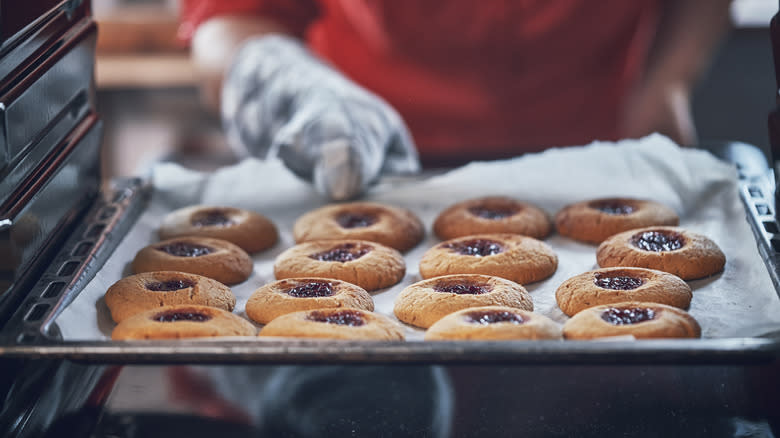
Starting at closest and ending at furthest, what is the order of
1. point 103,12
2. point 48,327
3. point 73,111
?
point 48,327, point 73,111, point 103,12

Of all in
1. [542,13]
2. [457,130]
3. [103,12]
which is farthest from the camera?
[103,12]

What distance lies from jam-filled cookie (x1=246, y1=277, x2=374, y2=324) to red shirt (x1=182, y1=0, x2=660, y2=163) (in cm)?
98

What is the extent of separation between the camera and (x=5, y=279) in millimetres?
1052

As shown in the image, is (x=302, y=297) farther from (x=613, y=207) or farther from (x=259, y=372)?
(x=613, y=207)

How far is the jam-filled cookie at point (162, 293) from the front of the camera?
1.23 meters

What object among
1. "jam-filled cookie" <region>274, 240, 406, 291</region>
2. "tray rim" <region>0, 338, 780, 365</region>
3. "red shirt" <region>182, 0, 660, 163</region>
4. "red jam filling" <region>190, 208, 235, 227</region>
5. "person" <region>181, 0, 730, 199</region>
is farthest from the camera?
"red shirt" <region>182, 0, 660, 163</region>

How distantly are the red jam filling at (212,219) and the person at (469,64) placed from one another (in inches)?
13.5

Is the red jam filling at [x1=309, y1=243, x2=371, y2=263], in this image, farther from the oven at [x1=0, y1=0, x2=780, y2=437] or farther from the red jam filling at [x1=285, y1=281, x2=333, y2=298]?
the oven at [x1=0, y1=0, x2=780, y2=437]

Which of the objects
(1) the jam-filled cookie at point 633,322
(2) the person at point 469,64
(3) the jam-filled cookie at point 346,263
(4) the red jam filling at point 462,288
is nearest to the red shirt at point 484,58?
(2) the person at point 469,64

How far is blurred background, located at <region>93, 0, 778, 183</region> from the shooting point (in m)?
3.95

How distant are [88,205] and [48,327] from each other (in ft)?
1.64

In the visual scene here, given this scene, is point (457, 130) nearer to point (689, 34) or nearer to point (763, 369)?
point (689, 34)

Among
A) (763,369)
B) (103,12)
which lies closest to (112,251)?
(763,369)

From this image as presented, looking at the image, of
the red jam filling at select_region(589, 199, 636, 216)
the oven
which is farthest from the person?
the oven
